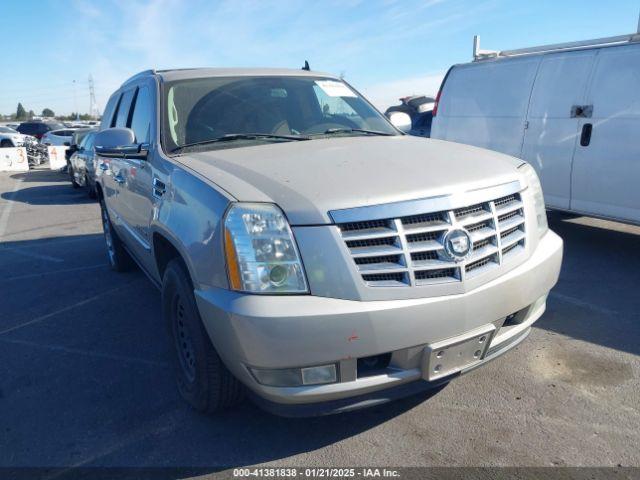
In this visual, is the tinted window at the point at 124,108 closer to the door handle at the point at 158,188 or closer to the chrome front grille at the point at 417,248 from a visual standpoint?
the door handle at the point at 158,188

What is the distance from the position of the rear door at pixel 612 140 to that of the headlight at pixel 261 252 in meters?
4.19

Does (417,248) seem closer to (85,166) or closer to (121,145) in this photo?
(121,145)

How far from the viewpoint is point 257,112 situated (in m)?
3.70

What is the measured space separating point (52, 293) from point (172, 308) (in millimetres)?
2877

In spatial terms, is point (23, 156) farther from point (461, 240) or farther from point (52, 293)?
point (461, 240)

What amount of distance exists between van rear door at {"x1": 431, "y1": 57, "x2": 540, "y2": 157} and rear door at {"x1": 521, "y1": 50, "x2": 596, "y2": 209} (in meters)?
0.16

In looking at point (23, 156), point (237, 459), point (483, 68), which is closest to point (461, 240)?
point (237, 459)

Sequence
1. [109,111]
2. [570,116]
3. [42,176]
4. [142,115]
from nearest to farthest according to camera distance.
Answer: [142,115], [570,116], [109,111], [42,176]

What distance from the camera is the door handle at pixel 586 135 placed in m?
5.35

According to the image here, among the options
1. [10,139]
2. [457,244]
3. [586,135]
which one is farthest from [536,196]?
[10,139]

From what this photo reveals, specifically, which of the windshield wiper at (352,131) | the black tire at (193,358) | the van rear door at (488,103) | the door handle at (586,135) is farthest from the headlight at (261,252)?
the van rear door at (488,103)

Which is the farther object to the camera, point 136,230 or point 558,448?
point 136,230

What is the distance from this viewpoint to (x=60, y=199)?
12539 millimetres

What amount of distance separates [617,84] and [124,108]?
15.3ft
